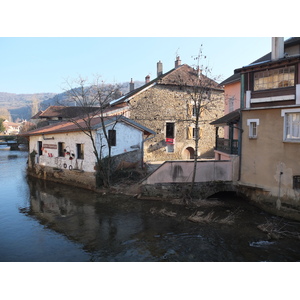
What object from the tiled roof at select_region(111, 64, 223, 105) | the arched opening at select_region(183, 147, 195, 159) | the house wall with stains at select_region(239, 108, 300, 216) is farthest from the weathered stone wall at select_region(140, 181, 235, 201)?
the arched opening at select_region(183, 147, 195, 159)

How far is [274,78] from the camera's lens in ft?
39.1

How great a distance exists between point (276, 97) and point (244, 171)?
3935mm

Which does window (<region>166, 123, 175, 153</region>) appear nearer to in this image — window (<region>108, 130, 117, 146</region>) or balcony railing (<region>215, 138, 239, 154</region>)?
balcony railing (<region>215, 138, 239, 154</region>)

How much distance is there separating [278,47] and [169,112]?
1286cm

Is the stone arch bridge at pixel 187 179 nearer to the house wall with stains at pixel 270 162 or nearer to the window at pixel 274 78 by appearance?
the house wall with stains at pixel 270 162

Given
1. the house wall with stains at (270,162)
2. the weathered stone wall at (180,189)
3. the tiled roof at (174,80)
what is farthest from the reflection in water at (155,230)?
the tiled roof at (174,80)

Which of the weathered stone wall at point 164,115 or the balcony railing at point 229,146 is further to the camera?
the weathered stone wall at point 164,115

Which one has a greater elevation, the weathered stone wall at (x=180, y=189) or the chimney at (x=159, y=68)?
the chimney at (x=159, y=68)

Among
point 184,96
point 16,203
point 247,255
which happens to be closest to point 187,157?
point 184,96

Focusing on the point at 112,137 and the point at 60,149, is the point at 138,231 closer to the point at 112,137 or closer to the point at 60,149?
the point at 112,137

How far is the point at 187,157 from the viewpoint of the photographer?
83.8 feet

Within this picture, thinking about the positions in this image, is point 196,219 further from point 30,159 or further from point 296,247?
point 30,159

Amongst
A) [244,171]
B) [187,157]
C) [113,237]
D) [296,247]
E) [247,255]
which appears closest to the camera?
[247,255]

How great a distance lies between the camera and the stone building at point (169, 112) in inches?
907
